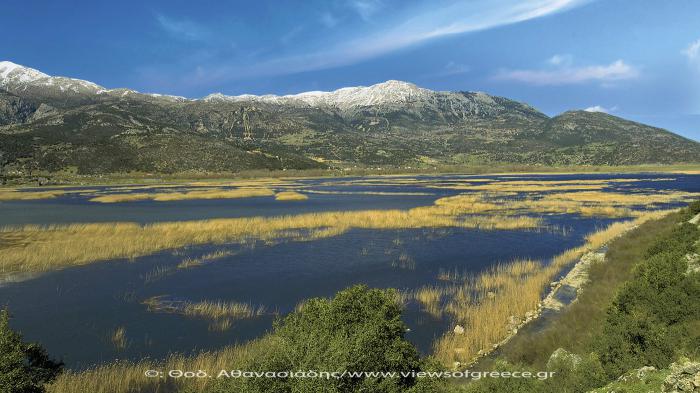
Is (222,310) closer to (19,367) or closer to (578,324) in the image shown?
(19,367)

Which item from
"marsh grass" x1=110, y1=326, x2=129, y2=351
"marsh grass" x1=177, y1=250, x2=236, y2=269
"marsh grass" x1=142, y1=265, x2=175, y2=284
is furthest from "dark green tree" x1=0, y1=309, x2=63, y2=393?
"marsh grass" x1=177, y1=250, x2=236, y2=269

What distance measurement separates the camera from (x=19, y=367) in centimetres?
888

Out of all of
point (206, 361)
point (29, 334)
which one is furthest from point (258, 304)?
Answer: point (29, 334)

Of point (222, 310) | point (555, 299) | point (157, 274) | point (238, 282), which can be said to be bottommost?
point (157, 274)

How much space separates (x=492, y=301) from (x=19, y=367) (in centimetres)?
1915

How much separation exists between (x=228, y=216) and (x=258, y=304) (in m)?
37.5

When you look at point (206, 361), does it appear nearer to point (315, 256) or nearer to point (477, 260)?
point (315, 256)

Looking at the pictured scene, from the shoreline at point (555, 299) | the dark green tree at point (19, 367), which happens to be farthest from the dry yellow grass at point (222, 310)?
the shoreline at point (555, 299)

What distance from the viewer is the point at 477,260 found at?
3178 centimetres

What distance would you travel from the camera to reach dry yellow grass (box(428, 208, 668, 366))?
645 inches

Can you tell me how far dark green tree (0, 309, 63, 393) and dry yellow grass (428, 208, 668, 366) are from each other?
11965mm

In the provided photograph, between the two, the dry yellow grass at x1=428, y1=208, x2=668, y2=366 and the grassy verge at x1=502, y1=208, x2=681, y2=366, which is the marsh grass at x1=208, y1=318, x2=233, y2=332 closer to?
the dry yellow grass at x1=428, y1=208, x2=668, y2=366

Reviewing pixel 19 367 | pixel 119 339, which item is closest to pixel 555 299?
pixel 119 339

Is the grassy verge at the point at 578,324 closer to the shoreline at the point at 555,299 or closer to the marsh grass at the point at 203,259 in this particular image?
the shoreline at the point at 555,299
